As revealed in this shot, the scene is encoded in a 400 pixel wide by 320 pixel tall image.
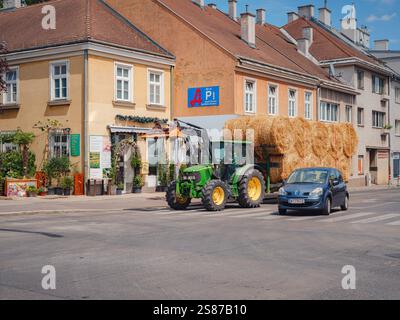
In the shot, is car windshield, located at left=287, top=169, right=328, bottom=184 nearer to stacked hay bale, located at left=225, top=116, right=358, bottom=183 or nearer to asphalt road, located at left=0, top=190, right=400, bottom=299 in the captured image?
asphalt road, located at left=0, top=190, right=400, bottom=299

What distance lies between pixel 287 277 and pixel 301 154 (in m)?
15.5

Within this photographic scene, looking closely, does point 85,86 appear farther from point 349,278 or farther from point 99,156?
point 349,278

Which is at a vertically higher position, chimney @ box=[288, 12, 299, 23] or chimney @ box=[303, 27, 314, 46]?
chimney @ box=[288, 12, 299, 23]

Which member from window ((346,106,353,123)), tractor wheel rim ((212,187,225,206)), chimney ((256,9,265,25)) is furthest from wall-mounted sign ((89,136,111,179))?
chimney ((256,9,265,25))

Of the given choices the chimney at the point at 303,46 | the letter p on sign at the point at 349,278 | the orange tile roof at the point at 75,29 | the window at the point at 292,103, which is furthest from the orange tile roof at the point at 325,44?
the letter p on sign at the point at 349,278

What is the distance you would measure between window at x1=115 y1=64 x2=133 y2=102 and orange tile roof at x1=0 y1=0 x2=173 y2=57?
3.54 ft

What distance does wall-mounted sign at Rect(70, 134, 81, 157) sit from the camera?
89.8ft

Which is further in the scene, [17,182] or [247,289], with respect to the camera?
[17,182]

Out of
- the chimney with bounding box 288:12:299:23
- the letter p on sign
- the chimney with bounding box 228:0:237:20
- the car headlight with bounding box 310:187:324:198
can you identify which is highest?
the chimney with bounding box 288:12:299:23

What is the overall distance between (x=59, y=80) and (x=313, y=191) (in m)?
15.1

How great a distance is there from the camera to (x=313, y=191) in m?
18.2

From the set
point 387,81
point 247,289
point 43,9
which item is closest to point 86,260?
point 247,289
